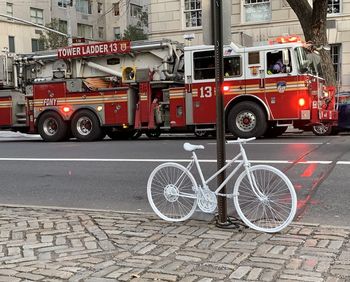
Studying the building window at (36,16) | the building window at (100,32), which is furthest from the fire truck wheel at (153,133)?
the building window at (100,32)

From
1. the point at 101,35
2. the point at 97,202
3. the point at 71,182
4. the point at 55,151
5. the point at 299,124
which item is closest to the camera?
the point at 97,202

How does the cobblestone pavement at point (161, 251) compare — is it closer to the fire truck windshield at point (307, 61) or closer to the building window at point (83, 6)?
the fire truck windshield at point (307, 61)

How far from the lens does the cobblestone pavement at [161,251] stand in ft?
13.9

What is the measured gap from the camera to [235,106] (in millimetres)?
15797

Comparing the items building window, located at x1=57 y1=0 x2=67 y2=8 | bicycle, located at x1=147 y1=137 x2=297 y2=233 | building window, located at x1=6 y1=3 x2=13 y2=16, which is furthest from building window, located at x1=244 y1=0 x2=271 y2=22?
building window, located at x1=57 y1=0 x2=67 y2=8

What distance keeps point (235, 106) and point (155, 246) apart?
1116cm

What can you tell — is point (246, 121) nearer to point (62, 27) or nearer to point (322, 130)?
point (322, 130)

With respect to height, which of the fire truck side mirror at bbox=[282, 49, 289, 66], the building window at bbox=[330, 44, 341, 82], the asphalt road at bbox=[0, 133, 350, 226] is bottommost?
the asphalt road at bbox=[0, 133, 350, 226]

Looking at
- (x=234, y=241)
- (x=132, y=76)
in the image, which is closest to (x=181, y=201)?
(x=234, y=241)

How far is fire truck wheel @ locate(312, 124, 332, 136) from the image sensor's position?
16977 mm

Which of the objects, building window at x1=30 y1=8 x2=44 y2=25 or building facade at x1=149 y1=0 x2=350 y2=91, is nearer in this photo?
building facade at x1=149 y1=0 x2=350 y2=91

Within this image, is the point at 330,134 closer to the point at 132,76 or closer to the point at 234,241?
the point at 132,76

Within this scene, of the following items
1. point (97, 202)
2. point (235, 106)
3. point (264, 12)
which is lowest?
point (97, 202)

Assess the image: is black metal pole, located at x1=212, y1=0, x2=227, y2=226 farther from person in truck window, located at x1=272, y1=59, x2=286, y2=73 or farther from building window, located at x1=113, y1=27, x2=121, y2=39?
building window, located at x1=113, y1=27, x2=121, y2=39
